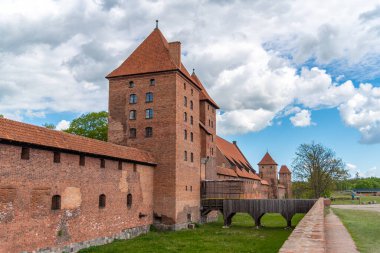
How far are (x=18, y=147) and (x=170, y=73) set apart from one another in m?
14.5

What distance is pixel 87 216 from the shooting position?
19.4 metres

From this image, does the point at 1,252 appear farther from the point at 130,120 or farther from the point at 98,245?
the point at 130,120

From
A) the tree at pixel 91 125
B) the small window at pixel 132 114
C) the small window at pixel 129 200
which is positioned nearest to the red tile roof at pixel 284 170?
the tree at pixel 91 125

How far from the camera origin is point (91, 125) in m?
42.8

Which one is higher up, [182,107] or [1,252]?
[182,107]

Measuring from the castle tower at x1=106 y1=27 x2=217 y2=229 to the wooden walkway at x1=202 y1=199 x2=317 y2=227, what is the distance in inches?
73.8

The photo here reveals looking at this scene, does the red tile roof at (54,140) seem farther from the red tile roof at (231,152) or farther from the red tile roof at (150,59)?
the red tile roof at (231,152)

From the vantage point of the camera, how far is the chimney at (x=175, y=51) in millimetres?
29297

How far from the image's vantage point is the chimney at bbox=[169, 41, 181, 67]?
96.1 ft

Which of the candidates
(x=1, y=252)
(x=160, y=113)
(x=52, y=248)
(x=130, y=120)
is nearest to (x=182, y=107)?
(x=160, y=113)

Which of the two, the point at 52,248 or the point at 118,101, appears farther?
the point at 118,101

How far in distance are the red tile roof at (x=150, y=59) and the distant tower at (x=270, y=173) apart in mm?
44795

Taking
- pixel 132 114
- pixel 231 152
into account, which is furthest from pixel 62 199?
pixel 231 152

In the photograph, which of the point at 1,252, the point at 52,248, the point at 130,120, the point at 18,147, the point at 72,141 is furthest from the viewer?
the point at 130,120
